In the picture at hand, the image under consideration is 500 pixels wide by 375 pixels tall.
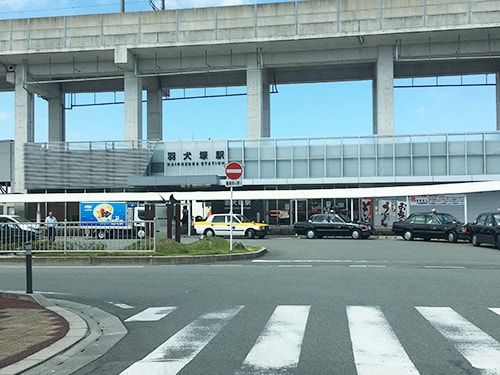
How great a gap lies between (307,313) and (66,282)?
6816 millimetres

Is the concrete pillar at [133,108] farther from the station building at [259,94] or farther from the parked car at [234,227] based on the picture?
the parked car at [234,227]

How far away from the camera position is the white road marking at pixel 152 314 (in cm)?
842

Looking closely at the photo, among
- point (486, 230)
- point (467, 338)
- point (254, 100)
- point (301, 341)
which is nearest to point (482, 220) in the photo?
point (486, 230)

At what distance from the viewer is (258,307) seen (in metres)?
9.15

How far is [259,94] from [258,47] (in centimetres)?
334

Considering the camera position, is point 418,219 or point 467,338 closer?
point 467,338

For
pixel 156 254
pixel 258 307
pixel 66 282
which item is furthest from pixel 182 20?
pixel 258 307

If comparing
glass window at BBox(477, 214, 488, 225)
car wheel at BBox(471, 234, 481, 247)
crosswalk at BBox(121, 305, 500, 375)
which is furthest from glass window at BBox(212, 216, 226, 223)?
crosswalk at BBox(121, 305, 500, 375)

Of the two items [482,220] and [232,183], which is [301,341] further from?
[482,220]

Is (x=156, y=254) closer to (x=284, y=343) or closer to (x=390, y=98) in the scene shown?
(x=284, y=343)

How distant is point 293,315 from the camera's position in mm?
8406

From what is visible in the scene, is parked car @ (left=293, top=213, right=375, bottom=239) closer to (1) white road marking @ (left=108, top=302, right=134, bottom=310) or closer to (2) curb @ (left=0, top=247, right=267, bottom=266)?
(2) curb @ (left=0, top=247, right=267, bottom=266)

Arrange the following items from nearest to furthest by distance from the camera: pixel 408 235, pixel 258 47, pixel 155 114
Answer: pixel 408 235, pixel 258 47, pixel 155 114

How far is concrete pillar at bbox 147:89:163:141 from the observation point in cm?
4475
